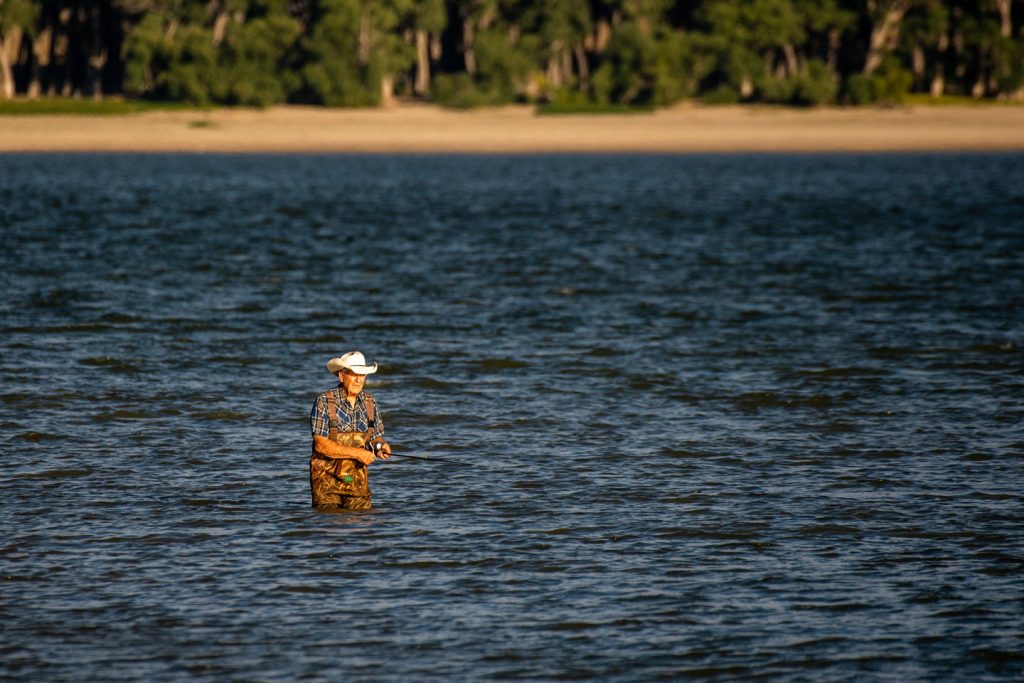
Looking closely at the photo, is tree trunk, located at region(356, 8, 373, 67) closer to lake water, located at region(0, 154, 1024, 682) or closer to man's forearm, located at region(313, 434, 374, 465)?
lake water, located at region(0, 154, 1024, 682)

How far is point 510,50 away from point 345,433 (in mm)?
82366

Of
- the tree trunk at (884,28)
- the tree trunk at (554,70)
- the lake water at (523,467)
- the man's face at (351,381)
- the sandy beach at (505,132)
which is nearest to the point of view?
the lake water at (523,467)

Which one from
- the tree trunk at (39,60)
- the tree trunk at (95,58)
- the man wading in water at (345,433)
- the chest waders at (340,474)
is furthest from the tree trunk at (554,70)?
the man wading in water at (345,433)

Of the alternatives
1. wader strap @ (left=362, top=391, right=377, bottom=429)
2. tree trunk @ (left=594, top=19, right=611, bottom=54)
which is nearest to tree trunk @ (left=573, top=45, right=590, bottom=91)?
tree trunk @ (left=594, top=19, right=611, bottom=54)

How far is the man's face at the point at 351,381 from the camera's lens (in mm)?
12172

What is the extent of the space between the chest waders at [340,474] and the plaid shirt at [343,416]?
0.09ft

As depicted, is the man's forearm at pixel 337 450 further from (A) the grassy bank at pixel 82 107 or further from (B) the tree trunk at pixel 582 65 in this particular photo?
A: (B) the tree trunk at pixel 582 65

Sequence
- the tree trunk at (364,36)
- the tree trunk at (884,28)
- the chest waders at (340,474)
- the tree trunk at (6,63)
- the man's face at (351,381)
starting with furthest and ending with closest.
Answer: the tree trunk at (884,28)
the tree trunk at (364,36)
the tree trunk at (6,63)
the chest waders at (340,474)
the man's face at (351,381)

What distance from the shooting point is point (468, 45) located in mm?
98375

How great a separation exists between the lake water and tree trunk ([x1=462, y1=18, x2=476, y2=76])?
59854mm

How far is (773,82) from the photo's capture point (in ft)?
300

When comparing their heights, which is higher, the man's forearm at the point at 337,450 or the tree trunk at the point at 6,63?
the tree trunk at the point at 6,63

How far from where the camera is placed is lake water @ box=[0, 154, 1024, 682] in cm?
1024

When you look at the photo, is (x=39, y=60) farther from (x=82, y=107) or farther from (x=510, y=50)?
(x=510, y=50)
